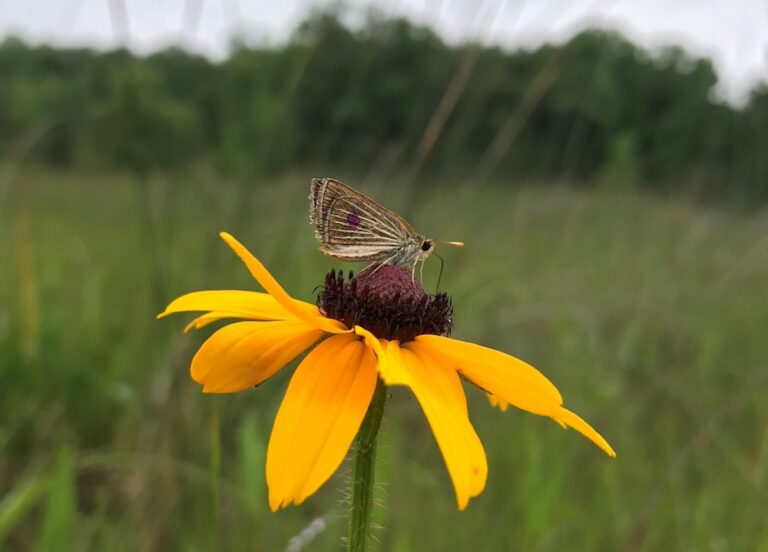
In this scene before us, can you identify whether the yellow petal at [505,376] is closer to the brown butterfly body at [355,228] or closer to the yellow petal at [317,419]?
the yellow petal at [317,419]

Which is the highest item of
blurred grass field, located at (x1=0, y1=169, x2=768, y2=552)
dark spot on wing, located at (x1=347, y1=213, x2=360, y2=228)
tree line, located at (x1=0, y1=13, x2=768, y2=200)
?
tree line, located at (x1=0, y1=13, x2=768, y2=200)

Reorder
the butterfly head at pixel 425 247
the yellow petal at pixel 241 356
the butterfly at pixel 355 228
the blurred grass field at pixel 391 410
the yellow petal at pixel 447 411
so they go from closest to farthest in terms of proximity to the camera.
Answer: the yellow petal at pixel 447 411
the yellow petal at pixel 241 356
the butterfly at pixel 355 228
the butterfly head at pixel 425 247
the blurred grass field at pixel 391 410

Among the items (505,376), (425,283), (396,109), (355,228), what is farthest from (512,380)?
(396,109)

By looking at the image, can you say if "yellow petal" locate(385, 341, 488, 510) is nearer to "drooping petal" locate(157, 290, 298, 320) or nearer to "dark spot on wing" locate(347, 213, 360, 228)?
"drooping petal" locate(157, 290, 298, 320)

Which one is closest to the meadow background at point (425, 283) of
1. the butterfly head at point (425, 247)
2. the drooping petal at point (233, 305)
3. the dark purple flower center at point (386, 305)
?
the dark purple flower center at point (386, 305)

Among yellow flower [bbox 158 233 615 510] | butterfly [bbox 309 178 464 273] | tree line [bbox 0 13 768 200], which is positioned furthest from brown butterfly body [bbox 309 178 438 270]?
tree line [bbox 0 13 768 200]

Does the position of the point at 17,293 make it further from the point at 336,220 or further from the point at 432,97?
the point at 336,220
